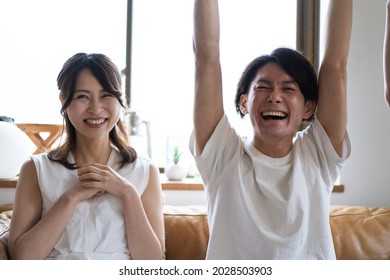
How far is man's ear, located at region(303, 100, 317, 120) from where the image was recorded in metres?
0.96

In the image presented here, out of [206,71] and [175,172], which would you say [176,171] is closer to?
[175,172]

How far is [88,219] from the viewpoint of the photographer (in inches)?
39.9

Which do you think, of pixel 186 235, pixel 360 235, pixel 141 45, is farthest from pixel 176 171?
pixel 360 235

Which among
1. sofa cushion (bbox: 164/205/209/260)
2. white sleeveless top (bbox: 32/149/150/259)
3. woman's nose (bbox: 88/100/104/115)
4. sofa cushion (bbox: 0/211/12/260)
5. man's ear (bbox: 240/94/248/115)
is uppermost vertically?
man's ear (bbox: 240/94/248/115)

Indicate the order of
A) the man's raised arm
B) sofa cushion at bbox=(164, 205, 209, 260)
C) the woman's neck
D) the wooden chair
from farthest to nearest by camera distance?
the wooden chair, sofa cushion at bbox=(164, 205, 209, 260), the woman's neck, the man's raised arm

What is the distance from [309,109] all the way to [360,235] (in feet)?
1.81

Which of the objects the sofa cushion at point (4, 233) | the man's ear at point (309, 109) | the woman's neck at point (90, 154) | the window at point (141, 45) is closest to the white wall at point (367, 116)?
the window at point (141, 45)

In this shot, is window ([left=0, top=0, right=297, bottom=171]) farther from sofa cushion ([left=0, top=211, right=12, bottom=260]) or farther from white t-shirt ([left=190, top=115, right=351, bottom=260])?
white t-shirt ([left=190, top=115, right=351, bottom=260])

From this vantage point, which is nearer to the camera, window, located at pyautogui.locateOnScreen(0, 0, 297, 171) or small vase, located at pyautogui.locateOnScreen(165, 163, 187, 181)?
small vase, located at pyautogui.locateOnScreen(165, 163, 187, 181)

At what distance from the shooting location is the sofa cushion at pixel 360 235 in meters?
1.27

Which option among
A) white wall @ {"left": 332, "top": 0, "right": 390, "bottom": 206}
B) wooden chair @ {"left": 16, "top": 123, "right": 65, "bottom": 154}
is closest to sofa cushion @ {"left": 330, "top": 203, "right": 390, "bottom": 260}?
white wall @ {"left": 332, "top": 0, "right": 390, "bottom": 206}

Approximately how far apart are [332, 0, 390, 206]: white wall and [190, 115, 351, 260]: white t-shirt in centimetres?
90

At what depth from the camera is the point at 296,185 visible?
887mm

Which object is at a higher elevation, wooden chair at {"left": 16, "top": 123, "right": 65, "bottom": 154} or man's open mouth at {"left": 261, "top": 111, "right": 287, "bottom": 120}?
man's open mouth at {"left": 261, "top": 111, "right": 287, "bottom": 120}
